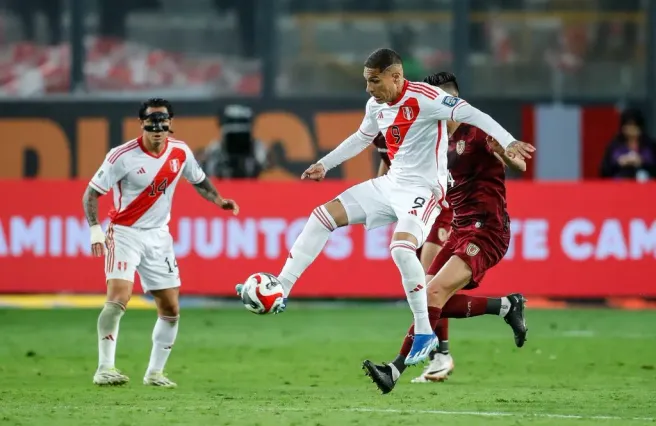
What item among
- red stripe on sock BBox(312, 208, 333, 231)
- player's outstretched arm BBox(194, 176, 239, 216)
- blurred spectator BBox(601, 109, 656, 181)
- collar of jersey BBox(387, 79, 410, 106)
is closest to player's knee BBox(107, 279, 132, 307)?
player's outstretched arm BBox(194, 176, 239, 216)

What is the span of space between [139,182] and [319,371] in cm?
231

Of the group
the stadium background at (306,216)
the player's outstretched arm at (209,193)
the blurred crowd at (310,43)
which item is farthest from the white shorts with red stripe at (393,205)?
the blurred crowd at (310,43)

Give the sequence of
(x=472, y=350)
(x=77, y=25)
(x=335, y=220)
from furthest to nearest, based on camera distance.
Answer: (x=77, y=25)
(x=472, y=350)
(x=335, y=220)

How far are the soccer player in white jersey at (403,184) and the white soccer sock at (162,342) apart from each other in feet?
5.21

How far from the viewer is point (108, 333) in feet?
38.8

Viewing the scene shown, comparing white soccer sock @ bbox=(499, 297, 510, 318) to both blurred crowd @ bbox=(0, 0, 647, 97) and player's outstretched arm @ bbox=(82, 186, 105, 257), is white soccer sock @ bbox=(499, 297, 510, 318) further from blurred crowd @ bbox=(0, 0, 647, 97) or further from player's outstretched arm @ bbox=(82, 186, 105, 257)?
blurred crowd @ bbox=(0, 0, 647, 97)

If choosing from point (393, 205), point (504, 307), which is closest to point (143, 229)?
point (393, 205)

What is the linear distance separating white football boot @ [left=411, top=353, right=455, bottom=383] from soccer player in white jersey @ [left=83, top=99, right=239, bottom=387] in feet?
6.49

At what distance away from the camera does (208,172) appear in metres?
21.2

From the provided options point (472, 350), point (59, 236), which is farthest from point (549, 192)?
point (59, 236)

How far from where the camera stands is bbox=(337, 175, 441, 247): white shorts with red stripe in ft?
34.9

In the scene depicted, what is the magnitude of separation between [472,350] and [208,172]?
7418mm

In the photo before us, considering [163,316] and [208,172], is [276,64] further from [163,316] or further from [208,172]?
[163,316]

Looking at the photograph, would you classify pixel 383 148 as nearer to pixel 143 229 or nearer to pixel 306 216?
pixel 143 229
